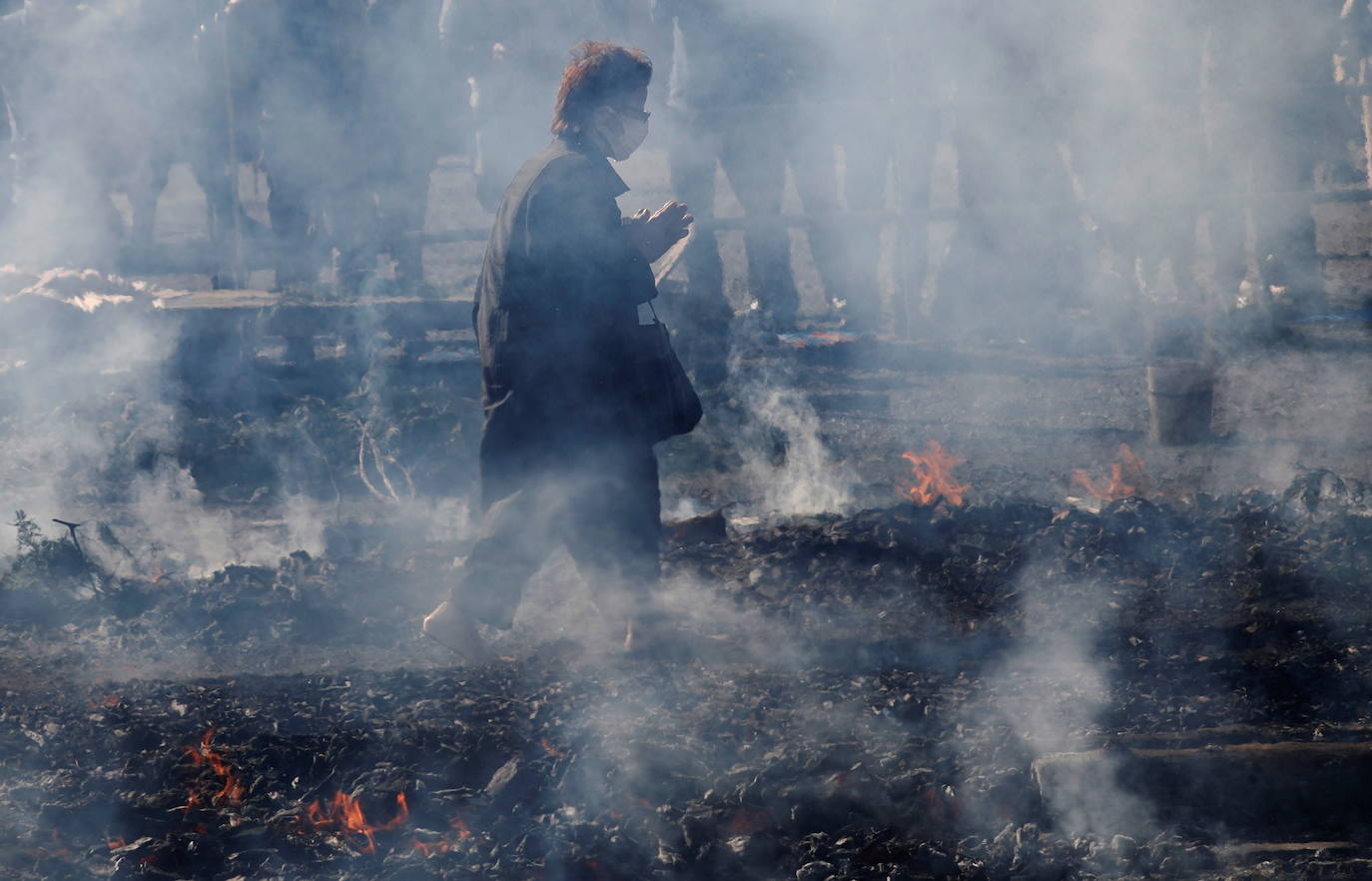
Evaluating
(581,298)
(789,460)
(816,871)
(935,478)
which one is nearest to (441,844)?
(816,871)

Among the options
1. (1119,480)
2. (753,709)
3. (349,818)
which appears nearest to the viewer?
(349,818)

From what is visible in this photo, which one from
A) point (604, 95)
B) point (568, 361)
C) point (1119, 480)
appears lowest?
point (1119, 480)

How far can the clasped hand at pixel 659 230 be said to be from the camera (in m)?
4.11

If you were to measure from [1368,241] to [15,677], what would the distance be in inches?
384

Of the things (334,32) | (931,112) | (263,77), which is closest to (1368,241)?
(931,112)

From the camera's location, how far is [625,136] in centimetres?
404

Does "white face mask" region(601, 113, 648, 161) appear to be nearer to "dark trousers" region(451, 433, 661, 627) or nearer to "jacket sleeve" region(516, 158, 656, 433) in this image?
"jacket sleeve" region(516, 158, 656, 433)

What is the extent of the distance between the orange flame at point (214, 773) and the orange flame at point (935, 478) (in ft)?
10.4

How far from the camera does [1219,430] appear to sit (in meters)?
6.78

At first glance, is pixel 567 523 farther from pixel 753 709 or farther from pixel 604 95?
pixel 604 95

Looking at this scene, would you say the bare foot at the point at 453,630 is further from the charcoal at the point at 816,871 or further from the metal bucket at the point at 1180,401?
the metal bucket at the point at 1180,401

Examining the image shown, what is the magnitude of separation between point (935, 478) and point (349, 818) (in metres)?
3.66

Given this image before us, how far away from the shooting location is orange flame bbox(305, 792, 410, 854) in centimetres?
317

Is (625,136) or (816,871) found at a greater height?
(625,136)
